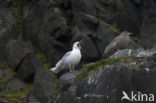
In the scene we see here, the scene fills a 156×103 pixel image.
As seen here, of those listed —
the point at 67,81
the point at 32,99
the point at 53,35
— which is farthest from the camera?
the point at 53,35

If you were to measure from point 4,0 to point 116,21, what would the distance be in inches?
355

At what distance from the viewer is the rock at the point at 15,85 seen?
32.0m

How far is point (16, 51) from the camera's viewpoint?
33.2m

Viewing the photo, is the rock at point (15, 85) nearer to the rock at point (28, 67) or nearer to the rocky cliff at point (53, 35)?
the rocky cliff at point (53, 35)

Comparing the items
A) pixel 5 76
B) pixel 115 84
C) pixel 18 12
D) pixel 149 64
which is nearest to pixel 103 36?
pixel 5 76

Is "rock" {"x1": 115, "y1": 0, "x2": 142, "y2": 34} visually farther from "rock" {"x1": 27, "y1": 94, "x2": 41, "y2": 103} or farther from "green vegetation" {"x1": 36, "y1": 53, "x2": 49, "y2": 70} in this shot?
"rock" {"x1": 27, "y1": 94, "x2": 41, "y2": 103}

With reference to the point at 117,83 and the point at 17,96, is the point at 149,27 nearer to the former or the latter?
the point at 17,96

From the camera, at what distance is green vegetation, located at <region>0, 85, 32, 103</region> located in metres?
30.4

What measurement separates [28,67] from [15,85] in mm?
1489

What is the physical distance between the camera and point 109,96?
15.3 metres

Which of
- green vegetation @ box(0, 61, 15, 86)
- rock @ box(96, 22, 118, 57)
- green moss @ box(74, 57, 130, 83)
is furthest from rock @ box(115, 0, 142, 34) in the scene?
green moss @ box(74, 57, 130, 83)

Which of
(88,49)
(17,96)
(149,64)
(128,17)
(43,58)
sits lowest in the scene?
(17,96)

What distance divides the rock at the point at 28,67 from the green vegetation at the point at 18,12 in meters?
3.54

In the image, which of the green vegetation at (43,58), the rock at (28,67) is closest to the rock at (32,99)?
the rock at (28,67)
